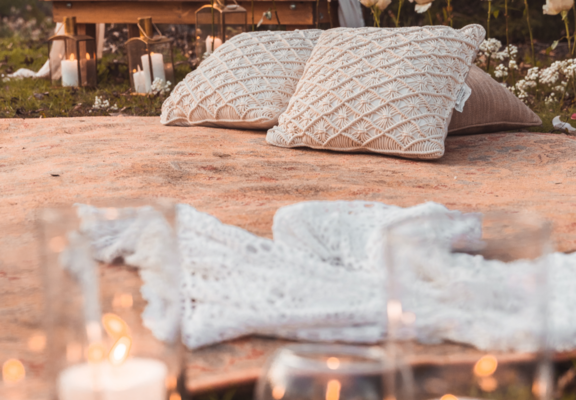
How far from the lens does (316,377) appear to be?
46 centimetres

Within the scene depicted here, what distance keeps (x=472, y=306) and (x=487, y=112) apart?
1909 millimetres

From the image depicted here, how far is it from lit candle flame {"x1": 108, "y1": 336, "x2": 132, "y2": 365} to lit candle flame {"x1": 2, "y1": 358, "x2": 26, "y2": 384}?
0.23m

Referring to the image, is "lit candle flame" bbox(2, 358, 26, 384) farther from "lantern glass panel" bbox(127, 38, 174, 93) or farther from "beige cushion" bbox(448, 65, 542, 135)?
"lantern glass panel" bbox(127, 38, 174, 93)

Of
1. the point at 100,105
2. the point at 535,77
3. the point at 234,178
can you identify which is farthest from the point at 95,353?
the point at 535,77

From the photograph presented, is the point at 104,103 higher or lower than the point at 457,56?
lower

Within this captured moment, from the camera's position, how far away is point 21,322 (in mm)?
777

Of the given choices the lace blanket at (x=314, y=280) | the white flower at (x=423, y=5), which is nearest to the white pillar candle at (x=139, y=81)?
the white flower at (x=423, y=5)

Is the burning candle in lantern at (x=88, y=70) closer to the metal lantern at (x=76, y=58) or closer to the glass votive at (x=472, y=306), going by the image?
the metal lantern at (x=76, y=58)

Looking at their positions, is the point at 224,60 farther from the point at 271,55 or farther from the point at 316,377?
the point at 316,377

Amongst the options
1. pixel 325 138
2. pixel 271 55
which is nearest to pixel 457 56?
pixel 325 138

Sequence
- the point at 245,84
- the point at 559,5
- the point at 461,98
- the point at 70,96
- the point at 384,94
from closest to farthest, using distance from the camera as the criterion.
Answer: the point at 384,94 < the point at 461,98 < the point at 245,84 < the point at 559,5 < the point at 70,96

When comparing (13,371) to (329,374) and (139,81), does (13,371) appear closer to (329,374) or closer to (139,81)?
(329,374)

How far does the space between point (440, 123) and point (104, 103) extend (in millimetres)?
2215

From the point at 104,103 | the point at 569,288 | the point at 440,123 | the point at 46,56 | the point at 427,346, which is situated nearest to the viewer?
the point at 427,346
